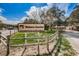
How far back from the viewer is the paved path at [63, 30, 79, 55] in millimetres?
1599

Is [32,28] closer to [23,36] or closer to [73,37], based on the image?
[23,36]

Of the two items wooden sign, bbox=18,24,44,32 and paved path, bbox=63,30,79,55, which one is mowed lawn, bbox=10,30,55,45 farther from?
paved path, bbox=63,30,79,55

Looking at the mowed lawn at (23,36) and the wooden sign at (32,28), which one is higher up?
the wooden sign at (32,28)

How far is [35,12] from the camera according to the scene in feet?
5.37

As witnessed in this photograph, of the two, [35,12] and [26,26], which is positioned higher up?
[35,12]

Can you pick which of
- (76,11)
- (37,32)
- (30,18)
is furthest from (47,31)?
(76,11)

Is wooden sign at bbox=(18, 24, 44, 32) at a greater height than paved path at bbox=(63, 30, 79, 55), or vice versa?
wooden sign at bbox=(18, 24, 44, 32)

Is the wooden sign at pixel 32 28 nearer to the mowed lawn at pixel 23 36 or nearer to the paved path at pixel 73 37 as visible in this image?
the mowed lawn at pixel 23 36

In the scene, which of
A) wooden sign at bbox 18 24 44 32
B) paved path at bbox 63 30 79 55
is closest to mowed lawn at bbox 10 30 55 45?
wooden sign at bbox 18 24 44 32

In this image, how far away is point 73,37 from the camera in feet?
5.31

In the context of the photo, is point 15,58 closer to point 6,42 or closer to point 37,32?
point 6,42

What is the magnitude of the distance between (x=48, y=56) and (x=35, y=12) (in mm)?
426

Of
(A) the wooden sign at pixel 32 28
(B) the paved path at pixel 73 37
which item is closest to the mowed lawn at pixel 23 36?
(A) the wooden sign at pixel 32 28

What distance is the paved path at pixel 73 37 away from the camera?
1599 mm
